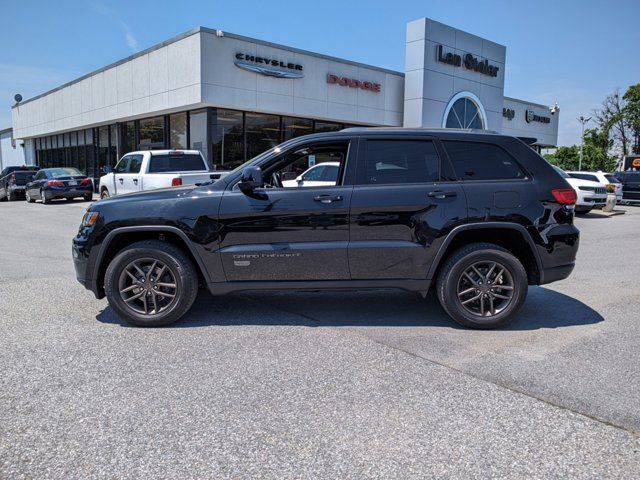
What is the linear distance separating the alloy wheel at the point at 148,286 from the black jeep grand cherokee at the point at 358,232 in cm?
1

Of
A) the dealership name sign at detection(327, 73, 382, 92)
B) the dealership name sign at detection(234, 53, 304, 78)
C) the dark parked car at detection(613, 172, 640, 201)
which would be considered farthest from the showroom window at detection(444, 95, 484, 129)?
the dealership name sign at detection(234, 53, 304, 78)

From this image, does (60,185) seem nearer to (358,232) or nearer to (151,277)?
(151,277)

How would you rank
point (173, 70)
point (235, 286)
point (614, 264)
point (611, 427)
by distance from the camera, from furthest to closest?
1. point (173, 70)
2. point (614, 264)
3. point (235, 286)
4. point (611, 427)

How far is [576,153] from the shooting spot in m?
53.6

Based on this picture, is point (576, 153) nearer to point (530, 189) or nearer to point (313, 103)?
point (313, 103)

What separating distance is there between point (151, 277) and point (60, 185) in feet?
59.7

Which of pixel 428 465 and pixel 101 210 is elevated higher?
pixel 101 210

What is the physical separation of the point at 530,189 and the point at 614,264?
4.63 meters

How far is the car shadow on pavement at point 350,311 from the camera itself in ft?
16.6

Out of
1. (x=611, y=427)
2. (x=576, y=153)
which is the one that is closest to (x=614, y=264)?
(x=611, y=427)

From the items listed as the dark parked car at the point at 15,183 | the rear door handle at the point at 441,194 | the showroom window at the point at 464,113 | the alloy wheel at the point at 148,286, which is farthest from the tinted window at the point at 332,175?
the dark parked car at the point at 15,183

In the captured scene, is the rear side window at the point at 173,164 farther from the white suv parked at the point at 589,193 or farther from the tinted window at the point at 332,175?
the white suv parked at the point at 589,193

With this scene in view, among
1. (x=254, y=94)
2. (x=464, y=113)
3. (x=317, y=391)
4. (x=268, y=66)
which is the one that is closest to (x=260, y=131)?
(x=254, y=94)

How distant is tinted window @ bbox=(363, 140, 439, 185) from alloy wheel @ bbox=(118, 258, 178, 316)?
2.12 meters
